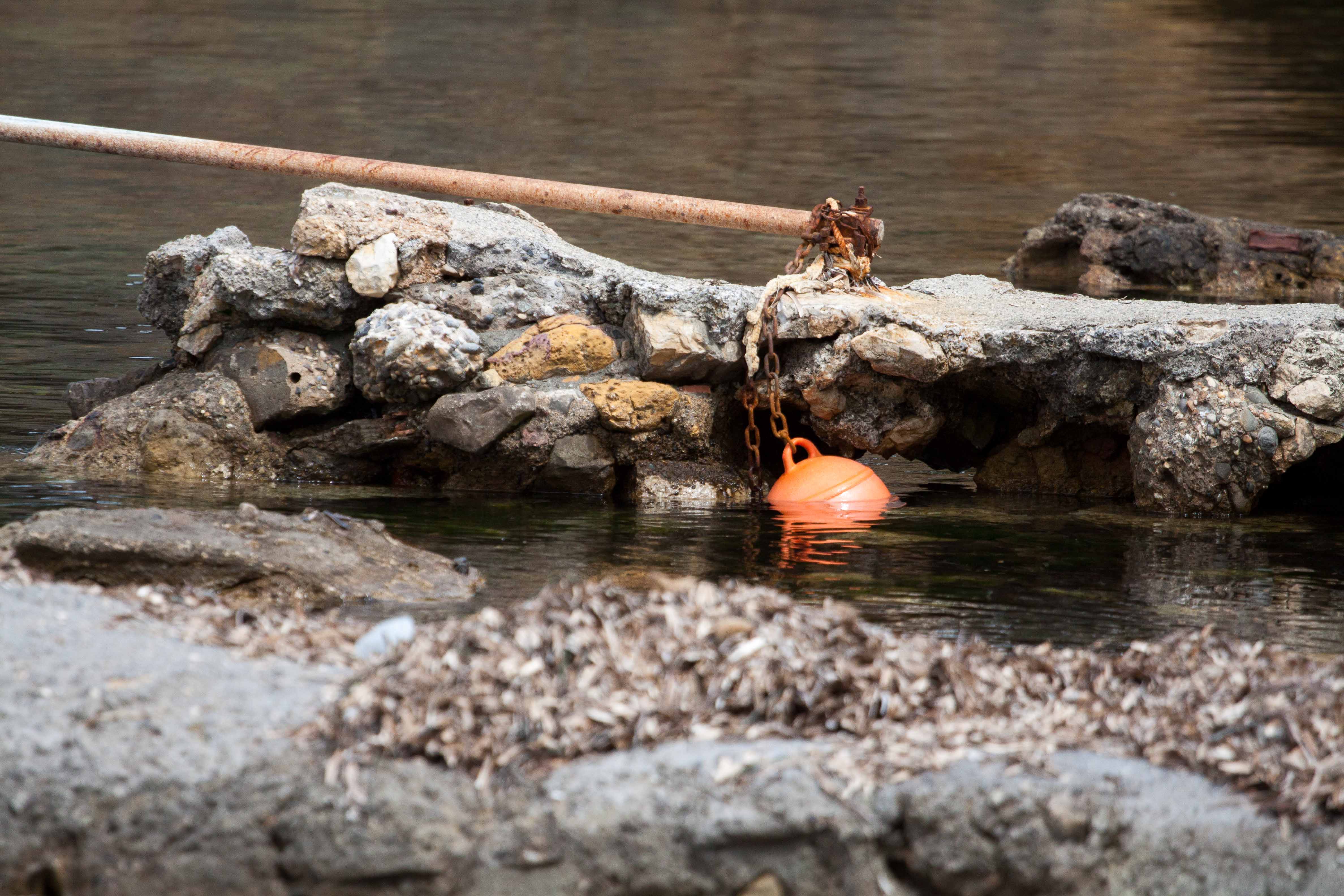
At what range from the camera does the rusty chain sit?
6.43m

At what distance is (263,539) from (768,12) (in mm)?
31136

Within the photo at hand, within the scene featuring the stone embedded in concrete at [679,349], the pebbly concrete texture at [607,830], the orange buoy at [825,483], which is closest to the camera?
the pebbly concrete texture at [607,830]

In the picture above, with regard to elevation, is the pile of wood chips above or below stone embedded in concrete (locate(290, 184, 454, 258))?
below

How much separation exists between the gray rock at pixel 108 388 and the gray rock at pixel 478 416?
1.45m

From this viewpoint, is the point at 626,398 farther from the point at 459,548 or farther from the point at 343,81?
the point at 343,81

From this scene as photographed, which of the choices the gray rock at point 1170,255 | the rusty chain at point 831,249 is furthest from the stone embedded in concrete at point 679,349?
the gray rock at point 1170,255

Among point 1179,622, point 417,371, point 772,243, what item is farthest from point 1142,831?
point 772,243

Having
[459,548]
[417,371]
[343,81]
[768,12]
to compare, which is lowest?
[459,548]

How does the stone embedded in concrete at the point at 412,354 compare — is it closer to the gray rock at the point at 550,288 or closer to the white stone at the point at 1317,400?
the gray rock at the point at 550,288

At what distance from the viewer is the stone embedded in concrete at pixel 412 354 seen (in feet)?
20.5

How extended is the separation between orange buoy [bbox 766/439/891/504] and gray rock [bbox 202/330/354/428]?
5.80ft

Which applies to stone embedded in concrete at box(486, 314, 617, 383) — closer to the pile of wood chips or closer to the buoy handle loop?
the buoy handle loop

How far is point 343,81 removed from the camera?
23.4 metres

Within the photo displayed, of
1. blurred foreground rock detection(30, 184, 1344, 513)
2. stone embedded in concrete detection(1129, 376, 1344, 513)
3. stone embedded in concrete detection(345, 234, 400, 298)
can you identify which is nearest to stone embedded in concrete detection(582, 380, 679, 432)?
blurred foreground rock detection(30, 184, 1344, 513)
